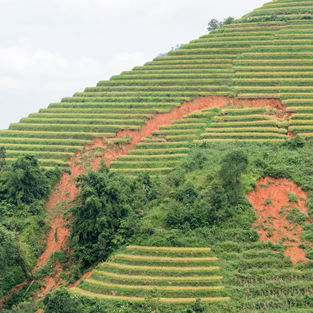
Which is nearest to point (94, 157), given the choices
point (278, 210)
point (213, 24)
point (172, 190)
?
point (172, 190)

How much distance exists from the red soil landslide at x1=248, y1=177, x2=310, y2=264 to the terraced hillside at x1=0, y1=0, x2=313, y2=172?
639 centimetres

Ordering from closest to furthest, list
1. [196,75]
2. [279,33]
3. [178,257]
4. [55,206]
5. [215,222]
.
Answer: [178,257] < [215,222] < [55,206] < [196,75] < [279,33]

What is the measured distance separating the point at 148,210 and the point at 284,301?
424 inches

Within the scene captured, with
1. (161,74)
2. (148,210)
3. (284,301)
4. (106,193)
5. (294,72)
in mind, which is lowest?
(284,301)

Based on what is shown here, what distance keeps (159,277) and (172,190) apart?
284 inches

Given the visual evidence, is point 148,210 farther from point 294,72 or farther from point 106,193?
point 294,72

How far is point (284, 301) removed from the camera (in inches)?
789

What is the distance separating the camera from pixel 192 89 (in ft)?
135

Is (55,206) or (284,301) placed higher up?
(55,206)

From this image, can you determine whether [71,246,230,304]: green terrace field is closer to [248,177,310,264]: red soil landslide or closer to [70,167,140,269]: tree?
[70,167,140,269]: tree

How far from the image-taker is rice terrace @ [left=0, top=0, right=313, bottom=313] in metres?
21.6

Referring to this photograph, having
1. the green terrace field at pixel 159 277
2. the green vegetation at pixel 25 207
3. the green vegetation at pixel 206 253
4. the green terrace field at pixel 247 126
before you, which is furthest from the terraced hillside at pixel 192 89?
the green terrace field at pixel 159 277

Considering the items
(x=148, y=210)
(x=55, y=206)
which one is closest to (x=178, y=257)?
(x=148, y=210)

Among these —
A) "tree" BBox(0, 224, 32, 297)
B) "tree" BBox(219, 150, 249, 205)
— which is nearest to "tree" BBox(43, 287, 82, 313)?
"tree" BBox(0, 224, 32, 297)
